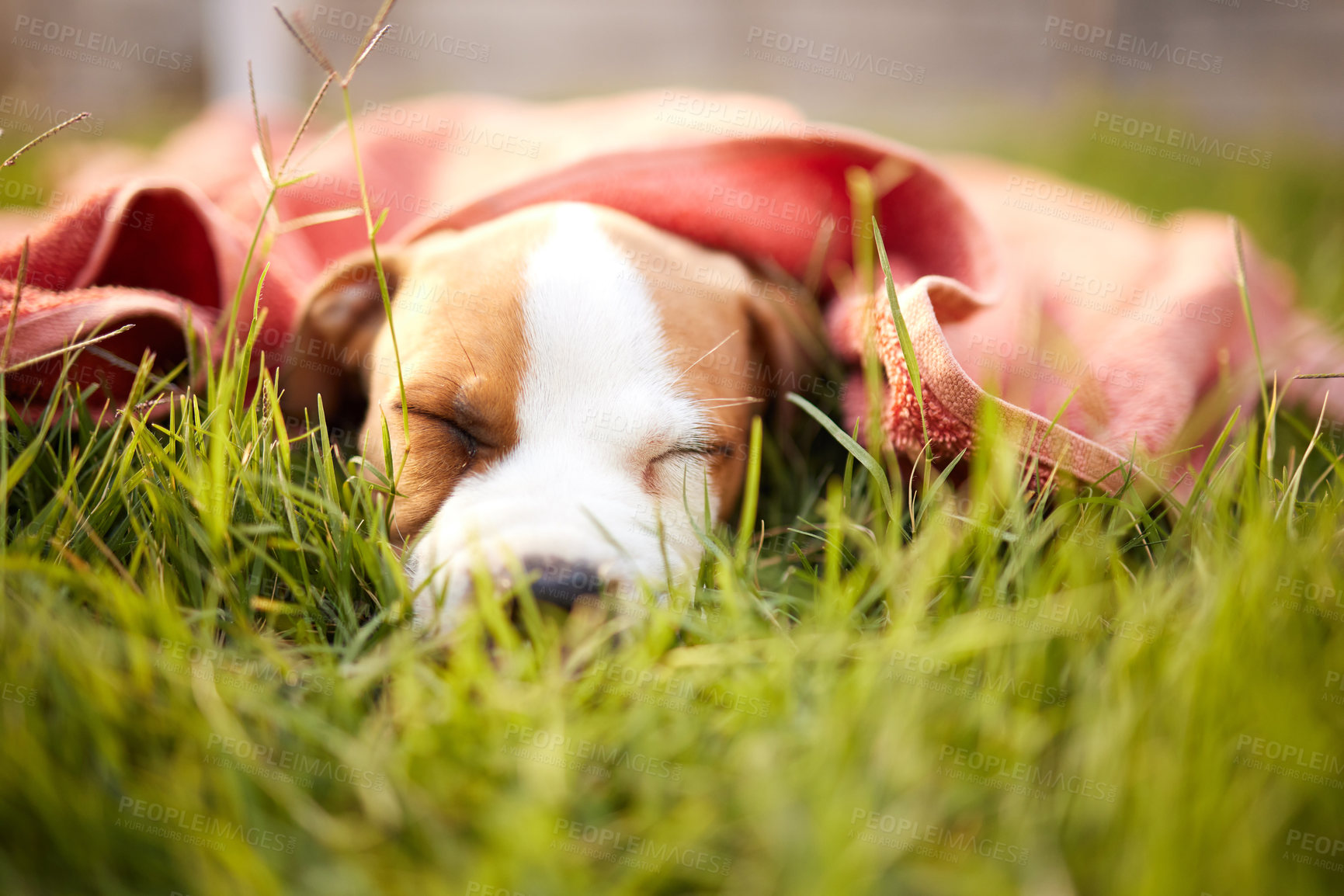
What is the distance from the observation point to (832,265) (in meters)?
2.66

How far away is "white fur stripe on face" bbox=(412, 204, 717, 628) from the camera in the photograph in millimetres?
1640

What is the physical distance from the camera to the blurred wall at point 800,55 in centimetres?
633
